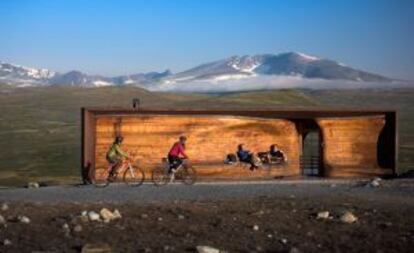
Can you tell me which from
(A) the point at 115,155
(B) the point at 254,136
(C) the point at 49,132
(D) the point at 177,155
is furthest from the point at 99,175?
(C) the point at 49,132

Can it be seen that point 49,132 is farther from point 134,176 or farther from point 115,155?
point 115,155

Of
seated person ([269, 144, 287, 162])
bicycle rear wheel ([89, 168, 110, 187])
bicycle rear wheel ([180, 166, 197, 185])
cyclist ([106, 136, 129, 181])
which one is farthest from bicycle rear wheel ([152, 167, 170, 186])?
seated person ([269, 144, 287, 162])

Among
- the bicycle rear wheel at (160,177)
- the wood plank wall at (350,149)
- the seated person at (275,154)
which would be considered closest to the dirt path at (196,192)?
the bicycle rear wheel at (160,177)

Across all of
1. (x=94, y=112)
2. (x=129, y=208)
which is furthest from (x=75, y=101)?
(x=129, y=208)

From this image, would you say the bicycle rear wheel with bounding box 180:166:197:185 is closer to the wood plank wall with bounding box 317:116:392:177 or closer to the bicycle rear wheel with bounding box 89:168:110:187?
the bicycle rear wheel with bounding box 89:168:110:187

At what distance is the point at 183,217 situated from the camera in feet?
60.1

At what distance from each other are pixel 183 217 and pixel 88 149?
537 inches

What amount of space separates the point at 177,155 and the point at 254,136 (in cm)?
428

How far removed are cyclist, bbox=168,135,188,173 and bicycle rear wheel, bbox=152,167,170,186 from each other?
2.26 ft

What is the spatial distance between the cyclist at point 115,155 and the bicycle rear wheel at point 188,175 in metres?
2.24

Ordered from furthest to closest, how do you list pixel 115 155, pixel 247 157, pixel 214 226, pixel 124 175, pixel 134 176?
pixel 247 157, pixel 134 176, pixel 124 175, pixel 115 155, pixel 214 226

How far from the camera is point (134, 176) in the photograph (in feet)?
101

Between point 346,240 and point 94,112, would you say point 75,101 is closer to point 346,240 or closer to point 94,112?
point 94,112

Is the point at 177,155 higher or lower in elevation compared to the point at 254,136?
lower
